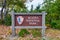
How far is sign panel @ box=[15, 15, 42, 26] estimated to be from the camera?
984 cm

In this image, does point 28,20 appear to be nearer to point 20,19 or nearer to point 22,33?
point 20,19

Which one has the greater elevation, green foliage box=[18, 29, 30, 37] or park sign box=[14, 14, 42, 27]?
park sign box=[14, 14, 42, 27]

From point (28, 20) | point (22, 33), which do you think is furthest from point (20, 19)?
point (22, 33)

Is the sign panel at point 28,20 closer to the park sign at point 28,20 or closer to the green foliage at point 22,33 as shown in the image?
the park sign at point 28,20

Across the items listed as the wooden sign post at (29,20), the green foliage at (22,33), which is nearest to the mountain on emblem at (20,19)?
the wooden sign post at (29,20)

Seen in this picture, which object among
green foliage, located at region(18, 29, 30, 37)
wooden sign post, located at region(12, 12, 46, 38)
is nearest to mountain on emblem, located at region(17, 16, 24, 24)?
wooden sign post, located at region(12, 12, 46, 38)

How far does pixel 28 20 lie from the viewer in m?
9.88

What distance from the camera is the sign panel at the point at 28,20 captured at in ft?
32.3

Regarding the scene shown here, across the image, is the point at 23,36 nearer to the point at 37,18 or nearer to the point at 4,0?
the point at 37,18

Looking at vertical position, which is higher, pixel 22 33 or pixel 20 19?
pixel 20 19

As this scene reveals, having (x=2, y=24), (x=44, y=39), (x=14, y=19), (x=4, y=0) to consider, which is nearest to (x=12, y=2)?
(x=4, y=0)

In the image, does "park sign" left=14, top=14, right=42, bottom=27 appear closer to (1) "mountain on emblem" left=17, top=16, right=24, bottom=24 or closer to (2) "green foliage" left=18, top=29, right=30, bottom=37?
(1) "mountain on emblem" left=17, top=16, right=24, bottom=24

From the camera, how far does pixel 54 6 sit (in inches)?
545

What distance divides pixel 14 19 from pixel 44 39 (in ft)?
6.07
